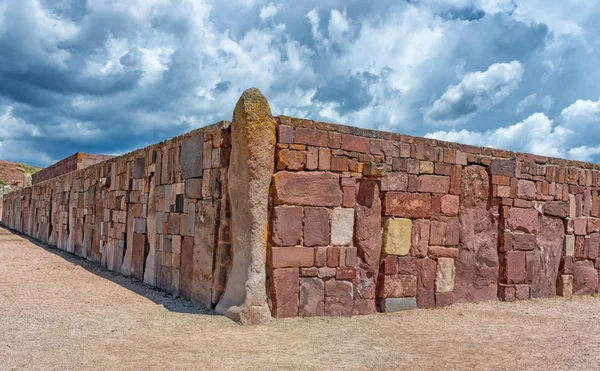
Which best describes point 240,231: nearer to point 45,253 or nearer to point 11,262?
point 11,262

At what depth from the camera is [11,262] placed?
11.7 metres

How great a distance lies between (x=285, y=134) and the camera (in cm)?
653

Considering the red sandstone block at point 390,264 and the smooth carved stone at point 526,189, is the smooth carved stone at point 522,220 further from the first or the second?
the red sandstone block at point 390,264

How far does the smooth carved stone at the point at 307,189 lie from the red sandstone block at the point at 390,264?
115 cm

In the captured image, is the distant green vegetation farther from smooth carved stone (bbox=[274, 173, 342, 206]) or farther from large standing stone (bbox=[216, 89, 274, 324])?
smooth carved stone (bbox=[274, 173, 342, 206])

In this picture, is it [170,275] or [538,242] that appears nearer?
[170,275]

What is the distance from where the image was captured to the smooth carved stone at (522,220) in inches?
346

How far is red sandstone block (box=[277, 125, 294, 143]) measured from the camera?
6500mm

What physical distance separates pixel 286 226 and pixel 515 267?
15.0ft

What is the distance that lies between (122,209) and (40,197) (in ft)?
35.8

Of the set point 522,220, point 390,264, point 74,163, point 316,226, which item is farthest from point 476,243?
point 74,163

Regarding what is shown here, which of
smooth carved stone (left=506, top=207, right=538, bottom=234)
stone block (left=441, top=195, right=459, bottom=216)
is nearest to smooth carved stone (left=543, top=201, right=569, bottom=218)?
smooth carved stone (left=506, top=207, right=538, bottom=234)

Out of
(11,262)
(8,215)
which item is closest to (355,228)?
(11,262)

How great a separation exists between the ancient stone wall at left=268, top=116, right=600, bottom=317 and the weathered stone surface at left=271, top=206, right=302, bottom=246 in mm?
13
